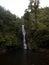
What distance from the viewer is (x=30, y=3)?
139ft

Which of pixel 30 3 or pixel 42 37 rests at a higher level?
pixel 30 3

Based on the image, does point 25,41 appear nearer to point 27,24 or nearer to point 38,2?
point 27,24

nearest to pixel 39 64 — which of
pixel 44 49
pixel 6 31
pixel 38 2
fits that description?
pixel 44 49

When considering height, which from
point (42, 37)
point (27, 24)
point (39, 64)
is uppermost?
point (27, 24)

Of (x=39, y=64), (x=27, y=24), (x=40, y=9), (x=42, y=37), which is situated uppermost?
(x=40, y=9)

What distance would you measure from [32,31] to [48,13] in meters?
6.18

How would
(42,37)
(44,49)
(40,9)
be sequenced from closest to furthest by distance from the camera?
(44,49) → (42,37) → (40,9)

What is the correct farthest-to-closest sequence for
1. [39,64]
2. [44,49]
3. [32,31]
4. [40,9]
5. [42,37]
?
[40,9] < [32,31] < [42,37] < [44,49] < [39,64]

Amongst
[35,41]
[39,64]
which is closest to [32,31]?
[35,41]

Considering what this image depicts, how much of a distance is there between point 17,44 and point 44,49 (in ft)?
23.1

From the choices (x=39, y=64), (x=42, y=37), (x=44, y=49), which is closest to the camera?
(x=39, y=64)

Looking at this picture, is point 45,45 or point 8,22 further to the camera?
point 8,22

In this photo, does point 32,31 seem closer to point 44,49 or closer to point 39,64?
point 44,49

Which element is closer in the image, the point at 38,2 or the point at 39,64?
the point at 39,64
